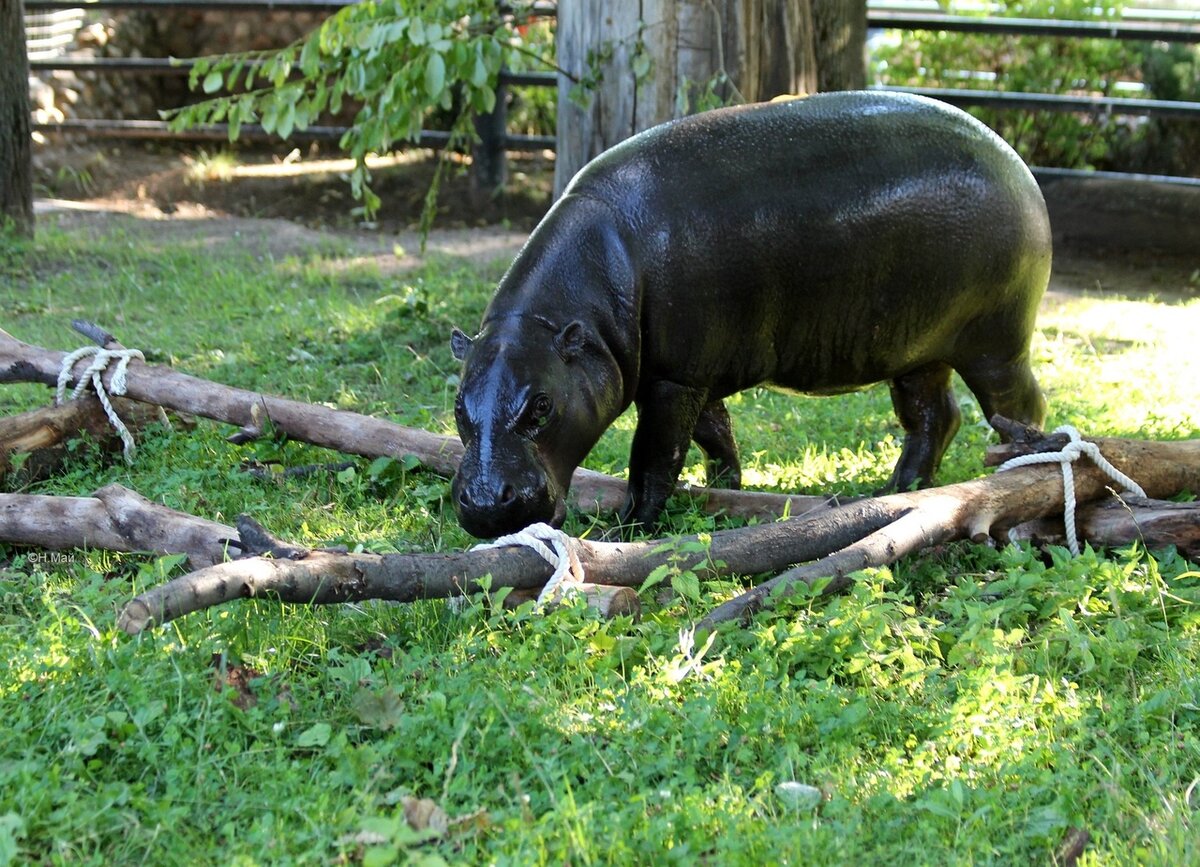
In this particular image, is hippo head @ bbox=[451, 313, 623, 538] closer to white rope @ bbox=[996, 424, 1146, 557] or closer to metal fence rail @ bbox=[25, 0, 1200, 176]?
white rope @ bbox=[996, 424, 1146, 557]

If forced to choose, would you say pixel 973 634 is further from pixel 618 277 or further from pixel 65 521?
pixel 65 521

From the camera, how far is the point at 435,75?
→ 6.36 meters

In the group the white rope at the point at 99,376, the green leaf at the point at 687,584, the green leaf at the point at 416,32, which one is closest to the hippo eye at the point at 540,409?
the green leaf at the point at 687,584

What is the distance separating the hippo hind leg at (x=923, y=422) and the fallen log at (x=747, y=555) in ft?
2.28

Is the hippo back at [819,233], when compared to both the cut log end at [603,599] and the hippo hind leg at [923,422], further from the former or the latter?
the cut log end at [603,599]

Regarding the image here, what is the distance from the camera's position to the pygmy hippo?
13.6 feet

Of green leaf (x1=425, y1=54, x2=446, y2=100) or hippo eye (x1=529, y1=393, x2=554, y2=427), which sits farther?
green leaf (x1=425, y1=54, x2=446, y2=100)

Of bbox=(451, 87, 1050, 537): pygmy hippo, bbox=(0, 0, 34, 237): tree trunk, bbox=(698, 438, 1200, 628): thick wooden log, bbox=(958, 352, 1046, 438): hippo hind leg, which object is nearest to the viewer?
bbox=(698, 438, 1200, 628): thick wooden log

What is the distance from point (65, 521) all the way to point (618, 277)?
1893mm

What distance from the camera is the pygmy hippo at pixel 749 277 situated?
4.14m

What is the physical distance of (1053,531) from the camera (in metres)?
4.41

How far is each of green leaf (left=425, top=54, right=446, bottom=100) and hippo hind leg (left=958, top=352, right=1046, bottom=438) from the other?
114 inches

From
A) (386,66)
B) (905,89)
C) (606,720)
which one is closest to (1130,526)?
(606,720)

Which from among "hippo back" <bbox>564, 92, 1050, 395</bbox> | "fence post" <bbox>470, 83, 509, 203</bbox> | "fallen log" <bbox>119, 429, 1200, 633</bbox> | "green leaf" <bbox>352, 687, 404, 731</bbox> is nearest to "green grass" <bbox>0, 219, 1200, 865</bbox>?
"green leaf" <bbox>352, 687, 404, 731</bbox>
